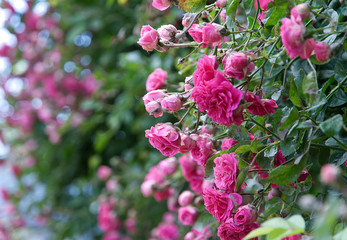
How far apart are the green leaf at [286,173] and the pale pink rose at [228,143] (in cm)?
9

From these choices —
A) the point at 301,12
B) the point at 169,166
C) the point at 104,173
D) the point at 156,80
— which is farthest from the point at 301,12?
the point at 104,173

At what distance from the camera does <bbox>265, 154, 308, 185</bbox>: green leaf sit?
0.49 meters

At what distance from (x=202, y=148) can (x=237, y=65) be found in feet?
0.47

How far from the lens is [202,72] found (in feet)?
1.64

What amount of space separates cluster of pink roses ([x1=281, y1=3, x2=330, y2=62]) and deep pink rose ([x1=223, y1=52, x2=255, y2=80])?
62mm

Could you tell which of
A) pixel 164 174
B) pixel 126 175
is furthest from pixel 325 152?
pixel 126 175

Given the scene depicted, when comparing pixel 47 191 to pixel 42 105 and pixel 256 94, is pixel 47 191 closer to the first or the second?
pixel 42 105

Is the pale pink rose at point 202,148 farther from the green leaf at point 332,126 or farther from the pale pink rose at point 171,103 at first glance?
the green leaf at point 332,126

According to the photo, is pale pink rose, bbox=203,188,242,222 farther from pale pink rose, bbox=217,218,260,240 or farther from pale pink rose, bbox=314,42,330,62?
pale pink rose, bbox=314,42,330,62

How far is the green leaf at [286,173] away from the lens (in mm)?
487

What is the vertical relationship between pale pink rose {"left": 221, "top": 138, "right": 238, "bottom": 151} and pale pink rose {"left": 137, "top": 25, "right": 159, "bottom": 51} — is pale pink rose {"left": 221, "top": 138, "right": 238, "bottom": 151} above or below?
below

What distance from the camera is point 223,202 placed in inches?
20.8

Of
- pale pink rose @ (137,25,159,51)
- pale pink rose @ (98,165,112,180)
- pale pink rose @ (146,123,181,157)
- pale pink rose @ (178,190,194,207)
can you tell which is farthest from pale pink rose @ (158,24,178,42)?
pale pink rose @ (98,165,112,180)

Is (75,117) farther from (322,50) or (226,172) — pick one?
(322,50)
